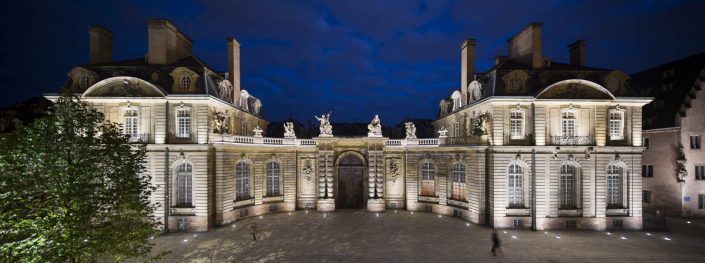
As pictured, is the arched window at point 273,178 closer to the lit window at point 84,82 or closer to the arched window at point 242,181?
the arched window at point 242,181

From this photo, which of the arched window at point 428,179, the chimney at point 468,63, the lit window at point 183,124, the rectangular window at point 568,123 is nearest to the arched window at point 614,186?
the rectangular window at point 568,123

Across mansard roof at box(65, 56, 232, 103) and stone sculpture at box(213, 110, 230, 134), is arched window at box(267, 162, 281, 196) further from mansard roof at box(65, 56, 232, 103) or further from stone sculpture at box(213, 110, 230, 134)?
mansard roof at box(65, 56, 232, 103)

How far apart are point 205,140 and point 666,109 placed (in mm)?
37489

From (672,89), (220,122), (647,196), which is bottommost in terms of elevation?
(647,196)

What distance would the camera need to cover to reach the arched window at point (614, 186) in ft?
78.0

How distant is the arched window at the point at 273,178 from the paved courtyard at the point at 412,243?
4017 millimetres

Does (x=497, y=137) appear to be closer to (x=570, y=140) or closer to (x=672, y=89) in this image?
(x=570, y=140)

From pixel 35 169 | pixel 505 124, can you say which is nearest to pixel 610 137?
pixel 505 124

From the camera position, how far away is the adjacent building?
1094 inches

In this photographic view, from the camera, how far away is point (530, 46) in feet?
83.7

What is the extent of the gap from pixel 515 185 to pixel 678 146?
16085 mm

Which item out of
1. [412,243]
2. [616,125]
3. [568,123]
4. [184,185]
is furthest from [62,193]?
[616,125]

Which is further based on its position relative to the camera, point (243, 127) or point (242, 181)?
point (243, 127)

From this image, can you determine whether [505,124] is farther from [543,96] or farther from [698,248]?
[698,248]
